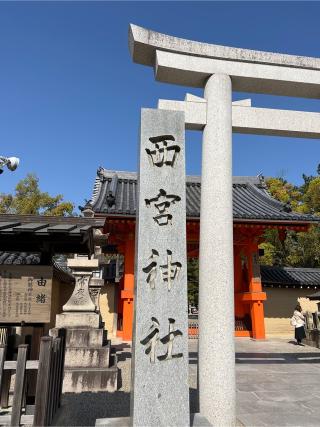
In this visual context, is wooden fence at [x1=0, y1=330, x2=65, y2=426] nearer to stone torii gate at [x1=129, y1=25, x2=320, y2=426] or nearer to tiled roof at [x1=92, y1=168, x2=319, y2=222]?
stone torii gate at [x1=129, y1=25, x2=320, y2=426]

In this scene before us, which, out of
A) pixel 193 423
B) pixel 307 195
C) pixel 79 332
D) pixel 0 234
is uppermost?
pixel 307 195

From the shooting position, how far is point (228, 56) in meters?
5.68

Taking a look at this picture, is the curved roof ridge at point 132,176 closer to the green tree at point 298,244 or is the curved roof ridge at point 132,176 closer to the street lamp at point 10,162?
the green tree at point 298,244

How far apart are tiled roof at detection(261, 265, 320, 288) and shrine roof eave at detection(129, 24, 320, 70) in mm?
12283

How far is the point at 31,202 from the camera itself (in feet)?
104

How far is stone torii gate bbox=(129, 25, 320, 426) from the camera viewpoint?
4.75 m

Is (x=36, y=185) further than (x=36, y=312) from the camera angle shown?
Yes

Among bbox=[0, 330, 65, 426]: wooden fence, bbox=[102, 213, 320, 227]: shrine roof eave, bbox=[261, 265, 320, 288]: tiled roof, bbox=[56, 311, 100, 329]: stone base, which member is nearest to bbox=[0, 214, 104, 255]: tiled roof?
bbox=[0, 330, 65, 426]: wooden fence

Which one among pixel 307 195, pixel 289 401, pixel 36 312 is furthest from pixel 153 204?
pixel 307 195

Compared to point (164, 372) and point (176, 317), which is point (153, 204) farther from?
point (164, 372)

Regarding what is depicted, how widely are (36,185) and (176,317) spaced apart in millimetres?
32183

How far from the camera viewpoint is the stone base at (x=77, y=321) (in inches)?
297

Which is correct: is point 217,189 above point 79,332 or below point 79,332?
above

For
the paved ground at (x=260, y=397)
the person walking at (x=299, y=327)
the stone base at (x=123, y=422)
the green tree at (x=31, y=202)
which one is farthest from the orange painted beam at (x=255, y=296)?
the green tree at (x=31, y=202)
